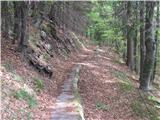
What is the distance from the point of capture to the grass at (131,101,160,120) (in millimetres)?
16758

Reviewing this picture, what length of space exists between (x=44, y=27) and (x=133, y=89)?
11.1 metres

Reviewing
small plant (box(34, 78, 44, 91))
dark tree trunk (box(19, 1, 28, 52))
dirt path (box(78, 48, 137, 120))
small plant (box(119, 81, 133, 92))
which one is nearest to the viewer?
dirt path (box(78, 48, 137, 120))

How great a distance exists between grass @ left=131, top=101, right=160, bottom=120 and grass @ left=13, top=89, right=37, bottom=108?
5.26 metres

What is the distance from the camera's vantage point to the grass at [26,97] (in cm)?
1326

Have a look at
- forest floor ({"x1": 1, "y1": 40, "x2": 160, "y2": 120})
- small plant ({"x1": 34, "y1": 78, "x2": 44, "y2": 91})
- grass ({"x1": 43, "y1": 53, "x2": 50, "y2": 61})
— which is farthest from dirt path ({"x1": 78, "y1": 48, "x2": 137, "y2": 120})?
grass ({"x1": 43, "y1": 53, "x2": 50, "y2": 61})

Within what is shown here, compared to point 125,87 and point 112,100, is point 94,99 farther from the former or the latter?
point 125,87

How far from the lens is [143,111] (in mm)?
17234

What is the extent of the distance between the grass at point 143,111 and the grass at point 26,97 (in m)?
5.26

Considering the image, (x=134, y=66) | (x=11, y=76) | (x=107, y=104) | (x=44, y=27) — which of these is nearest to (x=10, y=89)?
(x=11, y=76)

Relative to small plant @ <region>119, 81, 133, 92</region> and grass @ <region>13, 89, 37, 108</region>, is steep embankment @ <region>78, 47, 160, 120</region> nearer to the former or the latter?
small plant @ <region>119, 81, 133, 92</region>

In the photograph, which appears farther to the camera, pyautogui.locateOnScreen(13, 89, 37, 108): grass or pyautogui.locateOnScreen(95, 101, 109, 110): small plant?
pyautogui.locateOnScreen(95, 101, 109, 110): small plant

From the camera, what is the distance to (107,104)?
17.0 metres

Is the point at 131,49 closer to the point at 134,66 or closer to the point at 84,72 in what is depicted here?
the point at 134,66

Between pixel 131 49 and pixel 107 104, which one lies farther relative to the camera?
pixel 131 49
